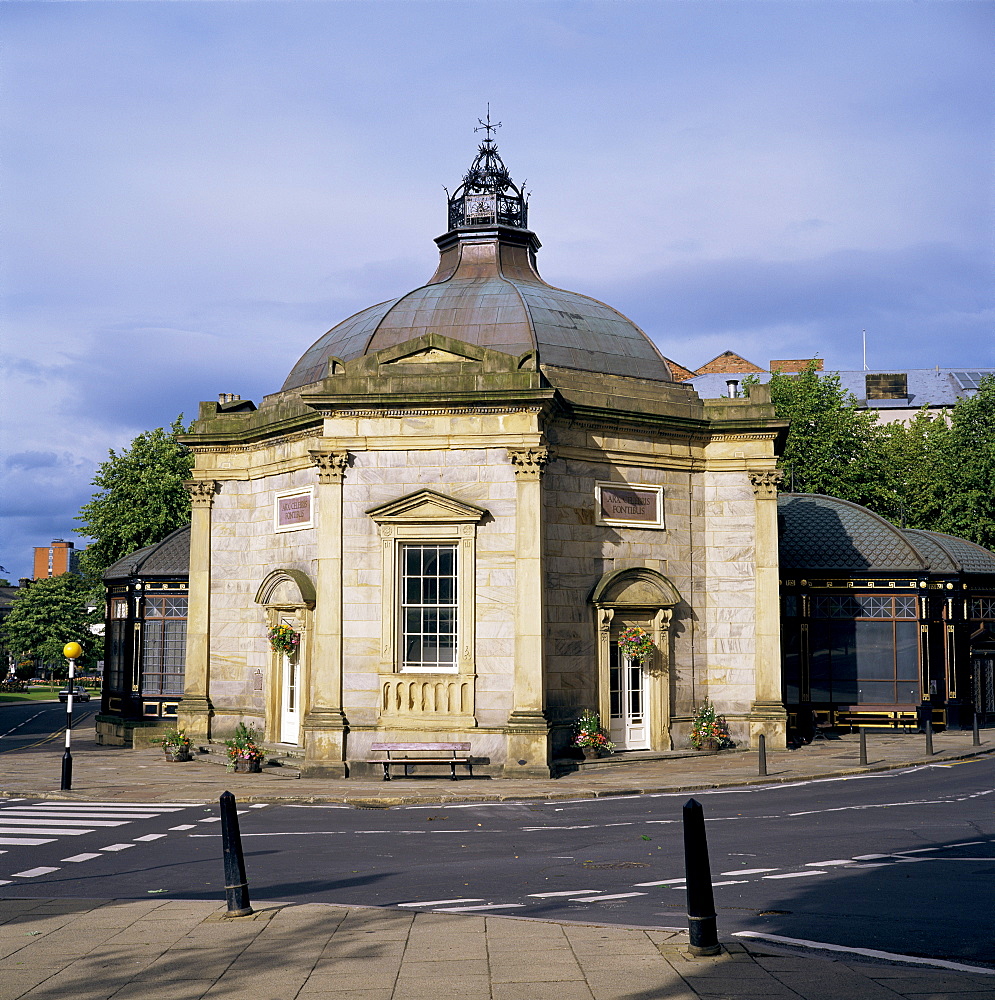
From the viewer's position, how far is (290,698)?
88.0ft

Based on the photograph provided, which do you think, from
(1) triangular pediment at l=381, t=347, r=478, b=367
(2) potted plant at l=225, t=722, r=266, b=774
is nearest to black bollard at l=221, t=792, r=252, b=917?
(2) potted plant at l=225, t=722, r=266, b=774

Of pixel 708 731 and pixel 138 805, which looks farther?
pixel 708 731

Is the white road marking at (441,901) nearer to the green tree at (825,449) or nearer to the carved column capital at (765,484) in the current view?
the carved column capital at (765,484)

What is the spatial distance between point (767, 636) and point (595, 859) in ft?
47.1

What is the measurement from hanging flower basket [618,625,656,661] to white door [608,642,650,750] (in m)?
0.23

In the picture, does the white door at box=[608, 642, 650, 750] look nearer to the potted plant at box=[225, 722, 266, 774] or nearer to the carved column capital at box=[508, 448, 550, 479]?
the carved column capital at box=[508, 448, 550, 479]

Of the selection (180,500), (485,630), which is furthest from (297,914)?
(180,500)

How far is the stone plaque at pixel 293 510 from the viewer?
26344 millimetres

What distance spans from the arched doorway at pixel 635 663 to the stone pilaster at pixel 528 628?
2352 mm

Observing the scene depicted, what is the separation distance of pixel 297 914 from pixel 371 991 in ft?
8.04

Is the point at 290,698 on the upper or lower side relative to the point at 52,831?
upper

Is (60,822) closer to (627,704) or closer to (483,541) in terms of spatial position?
(483,541)

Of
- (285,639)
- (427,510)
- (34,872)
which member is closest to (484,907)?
(34,872)

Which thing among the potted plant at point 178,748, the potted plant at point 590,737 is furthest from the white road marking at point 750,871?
the potted plant at point 178,748
